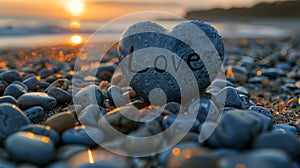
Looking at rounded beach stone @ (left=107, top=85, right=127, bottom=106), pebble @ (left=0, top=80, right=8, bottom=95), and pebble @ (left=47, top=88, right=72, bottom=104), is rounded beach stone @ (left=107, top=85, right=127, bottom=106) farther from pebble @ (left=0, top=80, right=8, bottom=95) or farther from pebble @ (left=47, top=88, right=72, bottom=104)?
pebble @ (left=0, top=80, right=8, bottom=95)

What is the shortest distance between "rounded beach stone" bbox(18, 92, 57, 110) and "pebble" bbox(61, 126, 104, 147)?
0.77 m

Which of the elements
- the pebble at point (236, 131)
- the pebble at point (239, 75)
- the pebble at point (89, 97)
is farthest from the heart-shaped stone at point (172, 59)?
the pebble at point (239, 75)

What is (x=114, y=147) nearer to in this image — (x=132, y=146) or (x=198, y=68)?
(x=132, y=146)

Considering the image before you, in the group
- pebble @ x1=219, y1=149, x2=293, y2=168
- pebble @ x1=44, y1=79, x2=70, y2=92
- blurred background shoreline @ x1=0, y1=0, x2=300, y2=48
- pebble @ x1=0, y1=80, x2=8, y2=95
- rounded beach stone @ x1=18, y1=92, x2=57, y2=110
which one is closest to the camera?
pebble @ x1=219, y1=149, x2=293, y2=168

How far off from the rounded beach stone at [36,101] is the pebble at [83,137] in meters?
0.77

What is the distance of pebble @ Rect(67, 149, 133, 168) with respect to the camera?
173 centimetres

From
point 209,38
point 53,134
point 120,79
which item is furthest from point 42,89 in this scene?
point 209,38

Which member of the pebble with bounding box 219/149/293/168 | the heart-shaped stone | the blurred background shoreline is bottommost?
the blurred background shoreline

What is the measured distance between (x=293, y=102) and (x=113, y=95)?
206 cm

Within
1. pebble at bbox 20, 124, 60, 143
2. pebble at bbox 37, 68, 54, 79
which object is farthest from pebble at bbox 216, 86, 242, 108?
pebble at bbox 37, 68, 54, 79

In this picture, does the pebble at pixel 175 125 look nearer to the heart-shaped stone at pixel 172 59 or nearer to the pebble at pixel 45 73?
the heart-shaped stone at pixel 172 59

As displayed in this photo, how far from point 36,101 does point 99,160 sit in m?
1.25

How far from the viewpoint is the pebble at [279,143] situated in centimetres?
176

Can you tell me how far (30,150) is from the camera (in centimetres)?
178
